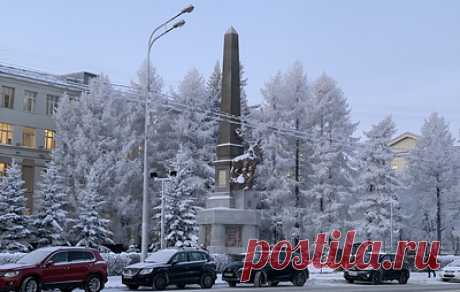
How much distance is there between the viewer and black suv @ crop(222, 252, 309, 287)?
28.3m

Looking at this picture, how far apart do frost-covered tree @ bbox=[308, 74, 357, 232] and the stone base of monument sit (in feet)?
29.8

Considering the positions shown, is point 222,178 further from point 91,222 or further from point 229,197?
point 91,222

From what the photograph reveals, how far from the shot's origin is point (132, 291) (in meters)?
25.1

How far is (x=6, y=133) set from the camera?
60.7m

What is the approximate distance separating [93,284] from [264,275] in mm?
7907

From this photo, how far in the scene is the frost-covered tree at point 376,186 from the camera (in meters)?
52.4

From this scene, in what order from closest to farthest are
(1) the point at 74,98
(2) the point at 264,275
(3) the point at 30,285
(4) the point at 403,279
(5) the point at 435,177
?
(3) the point at 30,285
(2) the point at 264,275
(4) the point at 403,279
(5) the point at 435,177
(1) the point at 74,98

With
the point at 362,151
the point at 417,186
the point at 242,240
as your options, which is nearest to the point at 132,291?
the point at 242,240

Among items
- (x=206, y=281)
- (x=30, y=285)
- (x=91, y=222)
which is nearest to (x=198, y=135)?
(x=91, y=222)

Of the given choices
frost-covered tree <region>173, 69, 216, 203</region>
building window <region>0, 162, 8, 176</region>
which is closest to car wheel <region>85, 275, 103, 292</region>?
frost-covered tree <region>173, 69, 216, 203</region>

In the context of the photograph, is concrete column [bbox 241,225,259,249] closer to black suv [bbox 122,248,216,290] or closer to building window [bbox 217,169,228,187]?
building window [bbox 217,169,228,187]

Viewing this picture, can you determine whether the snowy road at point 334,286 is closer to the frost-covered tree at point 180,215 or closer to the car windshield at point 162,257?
the car windshield at point 162,257

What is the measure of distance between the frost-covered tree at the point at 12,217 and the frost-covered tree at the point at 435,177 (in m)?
31.5

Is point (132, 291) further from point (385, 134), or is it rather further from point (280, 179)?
point (385, 134)
